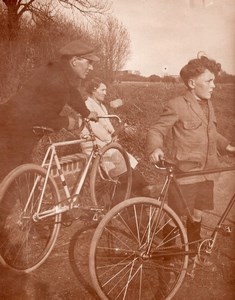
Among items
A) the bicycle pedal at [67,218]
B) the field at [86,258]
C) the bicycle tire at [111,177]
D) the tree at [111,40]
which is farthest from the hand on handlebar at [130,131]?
the bicycle pedal at [67,218]

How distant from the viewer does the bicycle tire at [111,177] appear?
10.5ft

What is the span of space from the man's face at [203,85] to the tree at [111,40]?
1.52 feet

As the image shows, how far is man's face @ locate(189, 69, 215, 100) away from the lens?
8.80ft

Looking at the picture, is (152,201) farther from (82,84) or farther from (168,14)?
(168,14)

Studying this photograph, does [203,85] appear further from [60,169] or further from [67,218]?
[67,218]

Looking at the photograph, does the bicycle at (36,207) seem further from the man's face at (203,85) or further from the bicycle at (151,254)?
the man's face at (203,85)

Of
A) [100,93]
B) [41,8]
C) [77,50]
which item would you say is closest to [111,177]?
[100,93]

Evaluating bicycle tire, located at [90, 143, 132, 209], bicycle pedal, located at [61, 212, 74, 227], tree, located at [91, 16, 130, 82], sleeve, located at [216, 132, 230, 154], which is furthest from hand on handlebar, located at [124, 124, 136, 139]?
bicycle pedal, located at [61, 212, 74, 227]

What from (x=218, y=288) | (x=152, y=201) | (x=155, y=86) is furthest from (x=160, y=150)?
(x=218, y=288)

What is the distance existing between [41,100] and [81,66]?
0.33 metres

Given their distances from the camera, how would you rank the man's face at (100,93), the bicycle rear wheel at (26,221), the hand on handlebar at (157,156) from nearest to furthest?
the hand on handlebar at (157,156) → the bicycle rear wheel at (26,221) → the man's face at (100,93)

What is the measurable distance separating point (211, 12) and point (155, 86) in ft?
1.89

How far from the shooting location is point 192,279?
2.68 metres

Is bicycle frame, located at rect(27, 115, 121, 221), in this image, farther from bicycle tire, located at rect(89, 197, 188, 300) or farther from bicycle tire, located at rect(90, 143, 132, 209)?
bicycle tire, located at rect(89, 197, 188, 300)
